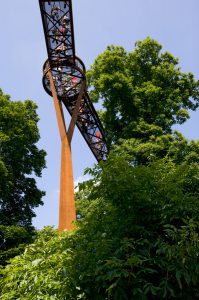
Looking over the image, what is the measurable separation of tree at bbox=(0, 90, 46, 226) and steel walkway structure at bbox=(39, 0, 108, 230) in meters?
2.99

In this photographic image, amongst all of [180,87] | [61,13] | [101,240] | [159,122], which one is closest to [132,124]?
[159,122]

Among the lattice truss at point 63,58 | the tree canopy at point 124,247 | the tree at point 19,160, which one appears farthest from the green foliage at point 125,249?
the tree at point 19,160

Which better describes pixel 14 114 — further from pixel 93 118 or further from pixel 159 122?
pixel 159 122

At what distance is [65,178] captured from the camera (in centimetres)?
1193

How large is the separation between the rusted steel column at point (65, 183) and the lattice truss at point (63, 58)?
79 cm

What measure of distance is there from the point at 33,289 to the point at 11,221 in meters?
11.5

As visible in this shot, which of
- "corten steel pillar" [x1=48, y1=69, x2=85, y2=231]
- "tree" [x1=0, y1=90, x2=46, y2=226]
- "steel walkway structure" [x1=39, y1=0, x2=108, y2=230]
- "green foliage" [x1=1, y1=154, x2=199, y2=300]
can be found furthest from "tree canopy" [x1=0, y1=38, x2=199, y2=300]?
"tree" [x1=0, y1=90, x2=46, y2=226]

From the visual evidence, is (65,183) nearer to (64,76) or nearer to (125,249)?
(64,76)

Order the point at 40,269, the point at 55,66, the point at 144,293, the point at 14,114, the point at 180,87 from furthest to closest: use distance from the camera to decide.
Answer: the point at 14,114, the point at 180,87, the point at 55,66, the point at 40,269, the point at 144,293

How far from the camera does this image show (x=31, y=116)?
754 inches

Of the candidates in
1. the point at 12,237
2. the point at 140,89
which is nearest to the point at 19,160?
the point at 12,237

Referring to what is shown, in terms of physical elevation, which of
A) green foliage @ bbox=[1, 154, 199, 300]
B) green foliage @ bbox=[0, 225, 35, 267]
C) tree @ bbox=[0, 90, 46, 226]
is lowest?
green foliage @ bbox=[1, 154, 199, 300]

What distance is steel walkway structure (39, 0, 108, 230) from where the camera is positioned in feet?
38.4

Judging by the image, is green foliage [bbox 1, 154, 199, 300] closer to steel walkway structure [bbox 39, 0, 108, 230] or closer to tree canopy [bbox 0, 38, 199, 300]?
tree canopy [bbox 0, 38, 199, 300]
